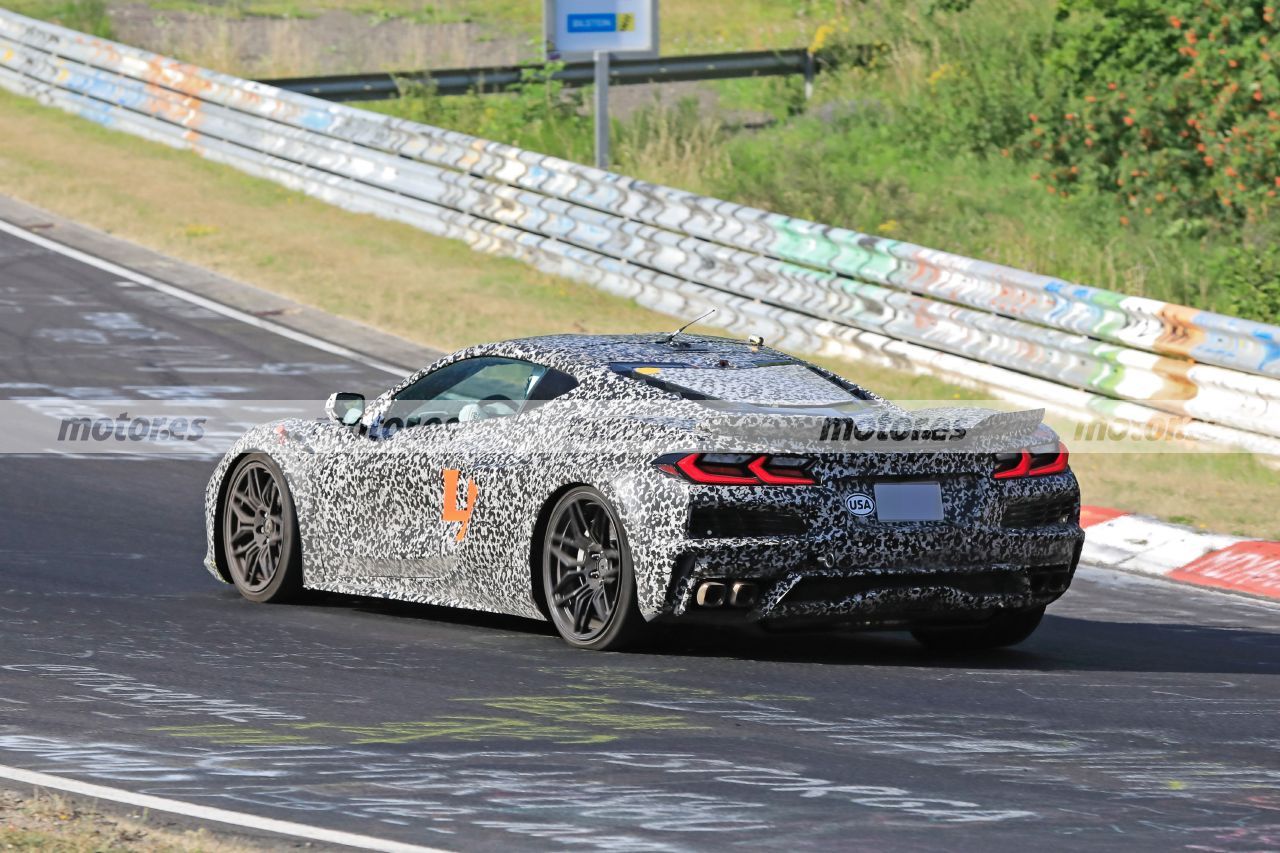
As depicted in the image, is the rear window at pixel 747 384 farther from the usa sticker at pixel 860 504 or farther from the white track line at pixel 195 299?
the white track line at pixel 195 299

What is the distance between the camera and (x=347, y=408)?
9898mm

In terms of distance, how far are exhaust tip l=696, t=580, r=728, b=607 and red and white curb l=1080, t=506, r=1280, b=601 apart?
3938 millimetres

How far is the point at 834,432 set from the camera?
8086 millimetres

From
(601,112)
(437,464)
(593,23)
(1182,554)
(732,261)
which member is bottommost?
(1182,554)

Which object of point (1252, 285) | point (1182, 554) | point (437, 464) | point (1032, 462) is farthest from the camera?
point (1252, 285)

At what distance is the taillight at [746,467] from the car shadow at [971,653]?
2.03ft

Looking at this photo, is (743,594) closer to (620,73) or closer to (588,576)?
(588,576)

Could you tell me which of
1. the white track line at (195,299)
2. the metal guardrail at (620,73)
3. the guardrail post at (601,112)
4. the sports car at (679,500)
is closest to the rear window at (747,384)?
the sports car at (679,500)

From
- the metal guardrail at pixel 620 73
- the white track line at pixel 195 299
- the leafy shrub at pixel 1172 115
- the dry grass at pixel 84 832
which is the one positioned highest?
the metal guardrail at pixel 620 73

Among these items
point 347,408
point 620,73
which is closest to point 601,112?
point 620,73

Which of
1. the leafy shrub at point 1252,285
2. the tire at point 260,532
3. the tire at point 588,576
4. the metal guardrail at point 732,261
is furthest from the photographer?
the leafy shrub at point 1252,285

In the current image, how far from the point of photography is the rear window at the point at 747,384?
344 inches

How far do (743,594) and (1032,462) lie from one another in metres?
1.41

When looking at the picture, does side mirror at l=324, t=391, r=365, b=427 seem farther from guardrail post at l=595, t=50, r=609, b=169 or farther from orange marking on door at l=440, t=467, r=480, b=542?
guardrail post at l=595, t=50, r=609, b=169
